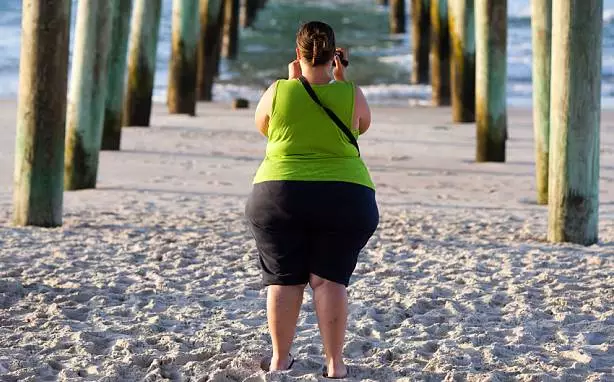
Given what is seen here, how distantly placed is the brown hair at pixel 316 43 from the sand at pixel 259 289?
0.98 meters

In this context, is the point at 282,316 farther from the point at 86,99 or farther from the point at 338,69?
the point at 86,99

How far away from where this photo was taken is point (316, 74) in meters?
3.71

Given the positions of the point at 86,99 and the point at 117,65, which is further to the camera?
the point at 117,65

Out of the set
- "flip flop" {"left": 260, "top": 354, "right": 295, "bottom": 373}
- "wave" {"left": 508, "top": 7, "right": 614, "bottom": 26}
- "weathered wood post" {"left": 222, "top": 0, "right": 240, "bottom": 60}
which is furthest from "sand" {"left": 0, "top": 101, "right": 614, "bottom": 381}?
"wave" {"left": 508, "top": 7, "right": 614, "bottom": 26}

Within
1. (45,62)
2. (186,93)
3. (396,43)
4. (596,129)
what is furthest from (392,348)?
(396,43)

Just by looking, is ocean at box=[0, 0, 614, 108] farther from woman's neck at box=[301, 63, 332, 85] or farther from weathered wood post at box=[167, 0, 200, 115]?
woman's neck at box=[301, 63, 332, 85]

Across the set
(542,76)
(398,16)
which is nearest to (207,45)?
(542,76)

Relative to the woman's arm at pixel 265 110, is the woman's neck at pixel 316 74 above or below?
above

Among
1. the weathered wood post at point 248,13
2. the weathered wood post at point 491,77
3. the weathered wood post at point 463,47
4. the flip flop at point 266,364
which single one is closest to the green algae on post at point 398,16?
the weathered wood post at point 248,13

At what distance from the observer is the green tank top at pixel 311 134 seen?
3689 millimetres

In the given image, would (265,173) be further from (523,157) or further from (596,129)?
(523,157)

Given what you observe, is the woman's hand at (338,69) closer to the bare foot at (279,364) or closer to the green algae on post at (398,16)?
the bare foot at (279,364)

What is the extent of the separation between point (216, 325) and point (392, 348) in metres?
0.69

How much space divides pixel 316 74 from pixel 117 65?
6065 mm
